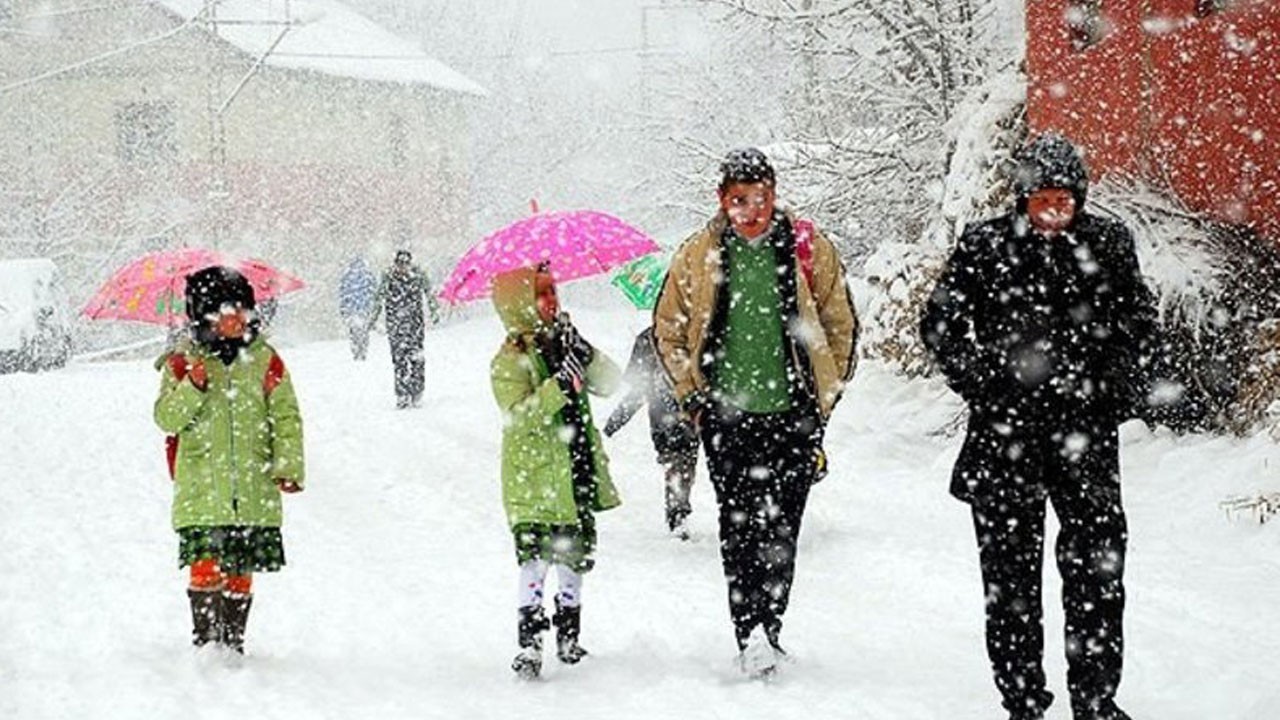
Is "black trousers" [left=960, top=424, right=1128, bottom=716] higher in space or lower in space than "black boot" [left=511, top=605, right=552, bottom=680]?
higher

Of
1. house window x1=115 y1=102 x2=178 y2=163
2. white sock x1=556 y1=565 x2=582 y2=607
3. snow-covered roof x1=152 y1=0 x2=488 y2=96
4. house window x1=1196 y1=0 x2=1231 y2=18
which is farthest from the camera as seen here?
snow-covered roof x1=152 y1=0 x2=488 y2=96

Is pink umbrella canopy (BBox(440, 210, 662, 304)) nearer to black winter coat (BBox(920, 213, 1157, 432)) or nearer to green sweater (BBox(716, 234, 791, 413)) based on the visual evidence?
green sweater (BBox(716, 234, 791, 413))

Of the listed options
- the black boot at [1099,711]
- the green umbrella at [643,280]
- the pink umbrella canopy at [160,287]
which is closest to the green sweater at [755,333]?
the black boot at [1099,711]

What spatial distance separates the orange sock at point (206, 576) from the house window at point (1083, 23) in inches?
380

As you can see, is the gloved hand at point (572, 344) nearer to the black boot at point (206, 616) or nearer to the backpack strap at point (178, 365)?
the backpack strap at point (178, 365)

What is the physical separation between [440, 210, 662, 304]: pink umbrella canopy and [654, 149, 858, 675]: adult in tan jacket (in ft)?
2.67

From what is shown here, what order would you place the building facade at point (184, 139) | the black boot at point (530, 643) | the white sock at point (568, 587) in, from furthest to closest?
the building facade at point (184, 139), the white sock at point (568, 587), the black boot at point (530, 643)

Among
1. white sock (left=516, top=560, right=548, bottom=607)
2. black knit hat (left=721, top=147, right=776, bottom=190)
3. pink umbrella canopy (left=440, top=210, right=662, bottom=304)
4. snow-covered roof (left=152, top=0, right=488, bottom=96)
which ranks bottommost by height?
white sock (left=516, top=560, right=548, bottom=607)

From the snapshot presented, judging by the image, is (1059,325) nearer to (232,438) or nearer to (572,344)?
(572,344)

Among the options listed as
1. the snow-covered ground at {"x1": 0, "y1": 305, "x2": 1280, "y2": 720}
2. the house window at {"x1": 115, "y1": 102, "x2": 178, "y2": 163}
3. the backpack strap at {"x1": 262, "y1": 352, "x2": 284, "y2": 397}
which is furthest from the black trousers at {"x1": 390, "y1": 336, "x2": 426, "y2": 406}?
the house window at {"x1": 115, "y1": 102, "x2": 178, "y2": 163}

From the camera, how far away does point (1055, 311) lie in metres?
4.67

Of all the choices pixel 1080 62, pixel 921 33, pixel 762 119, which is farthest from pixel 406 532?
pixel 762 119

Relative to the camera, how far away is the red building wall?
34.6 feet

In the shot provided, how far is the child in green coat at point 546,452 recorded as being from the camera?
6078 millimetres
